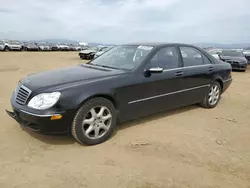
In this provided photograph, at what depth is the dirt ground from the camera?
9.00 ft

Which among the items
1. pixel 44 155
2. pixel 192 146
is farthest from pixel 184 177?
pixel 44 155

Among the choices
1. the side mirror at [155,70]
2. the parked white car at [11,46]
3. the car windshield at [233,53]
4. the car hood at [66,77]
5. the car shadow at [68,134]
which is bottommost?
the car shadow at [68,134]

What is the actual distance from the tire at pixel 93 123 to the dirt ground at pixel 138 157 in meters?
0.13

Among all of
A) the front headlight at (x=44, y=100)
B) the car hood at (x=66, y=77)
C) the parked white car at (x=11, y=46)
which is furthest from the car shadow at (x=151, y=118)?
the parked white car at (x=11, y=46)

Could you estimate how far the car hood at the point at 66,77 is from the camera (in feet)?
11.5

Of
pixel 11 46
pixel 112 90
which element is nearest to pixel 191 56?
pixel 112 90

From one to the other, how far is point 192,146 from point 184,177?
2.90ft

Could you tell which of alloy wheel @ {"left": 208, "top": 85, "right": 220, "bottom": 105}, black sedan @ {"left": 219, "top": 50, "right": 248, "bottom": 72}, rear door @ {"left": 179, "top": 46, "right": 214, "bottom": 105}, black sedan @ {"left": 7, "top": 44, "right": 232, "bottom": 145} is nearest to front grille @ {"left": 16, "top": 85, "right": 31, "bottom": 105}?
black sedan @ {"left": 7, "top": 44, "right": 232, "bottom": 145}

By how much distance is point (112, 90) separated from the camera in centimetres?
370

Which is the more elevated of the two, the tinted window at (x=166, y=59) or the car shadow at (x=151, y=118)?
the tinted window at (x=166, y=59)

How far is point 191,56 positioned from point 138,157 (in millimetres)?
2817

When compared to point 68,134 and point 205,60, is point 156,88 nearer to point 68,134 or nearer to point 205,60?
point 68,134

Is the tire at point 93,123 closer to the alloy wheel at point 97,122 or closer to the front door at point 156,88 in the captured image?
the alloy wheel at point 97,122

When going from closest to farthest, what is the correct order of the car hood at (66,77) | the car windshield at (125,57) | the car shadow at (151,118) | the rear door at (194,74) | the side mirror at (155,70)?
1. the car hood at (66,77)
2. the side mirror at (155,70)
3. the car windshield at (125,57)
4. the car shadow at (151,118)
5. the rear door at (194,74)
